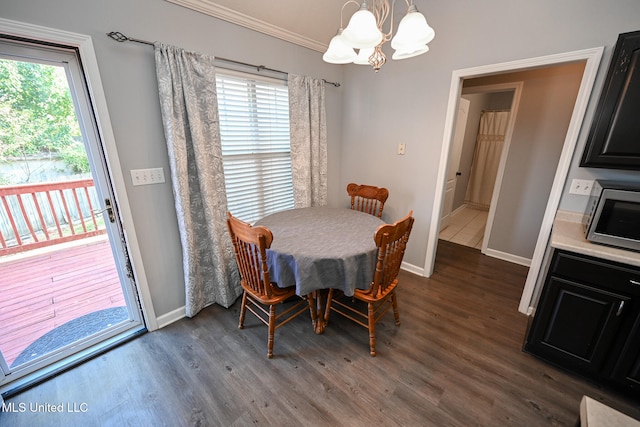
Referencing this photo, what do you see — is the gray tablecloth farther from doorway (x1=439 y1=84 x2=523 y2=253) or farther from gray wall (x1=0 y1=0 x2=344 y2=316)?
doorway (x1=439 y1=84 x2=523 y2=253)

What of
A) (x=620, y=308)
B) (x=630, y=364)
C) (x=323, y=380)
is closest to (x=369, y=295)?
(x=323, y=380)

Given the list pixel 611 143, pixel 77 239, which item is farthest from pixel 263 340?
pixel 611 143

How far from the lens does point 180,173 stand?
6.01 ft

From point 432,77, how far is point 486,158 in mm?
3614

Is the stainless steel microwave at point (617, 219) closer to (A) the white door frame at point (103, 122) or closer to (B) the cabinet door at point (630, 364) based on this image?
(B) the cabinet door at point (630, 364)

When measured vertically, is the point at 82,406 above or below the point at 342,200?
below

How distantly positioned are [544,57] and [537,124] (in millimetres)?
1272

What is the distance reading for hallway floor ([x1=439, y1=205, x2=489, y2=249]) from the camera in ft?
12.5

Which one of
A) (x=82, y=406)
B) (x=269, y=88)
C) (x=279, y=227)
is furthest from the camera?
(x=269, y=88)

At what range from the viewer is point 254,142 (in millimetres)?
2428

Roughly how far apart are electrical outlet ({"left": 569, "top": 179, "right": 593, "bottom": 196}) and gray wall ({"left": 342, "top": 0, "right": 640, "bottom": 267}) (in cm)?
6

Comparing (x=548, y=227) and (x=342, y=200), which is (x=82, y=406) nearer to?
(x=342, y=200)

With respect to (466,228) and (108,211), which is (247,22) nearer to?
(108,211)

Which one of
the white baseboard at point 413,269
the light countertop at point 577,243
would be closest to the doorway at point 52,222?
the white baseboard at point 413,269
